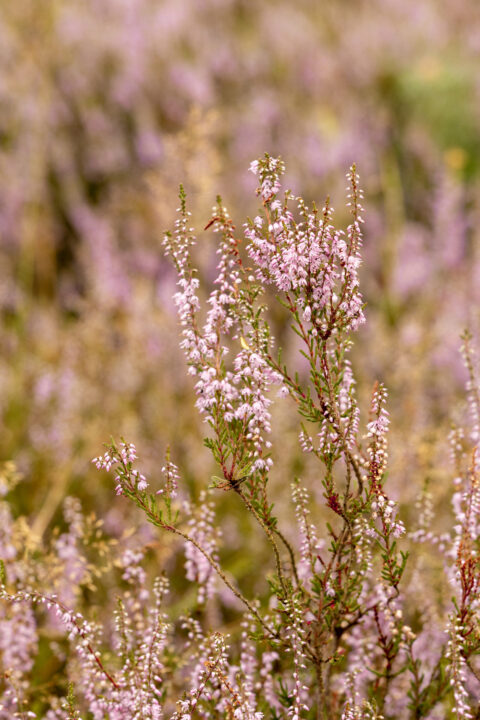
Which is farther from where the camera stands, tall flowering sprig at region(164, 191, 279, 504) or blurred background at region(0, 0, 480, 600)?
blurred background at region(0, 0, 480, 600)

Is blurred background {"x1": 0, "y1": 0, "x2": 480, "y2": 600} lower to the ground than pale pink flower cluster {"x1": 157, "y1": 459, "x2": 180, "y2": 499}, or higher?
higher

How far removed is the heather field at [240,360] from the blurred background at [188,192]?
0.12 feet

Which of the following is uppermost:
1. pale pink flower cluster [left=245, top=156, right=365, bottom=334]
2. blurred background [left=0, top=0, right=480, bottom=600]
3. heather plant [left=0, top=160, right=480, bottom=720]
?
blurred background [left=0, top=0, right=480, bottom=600]

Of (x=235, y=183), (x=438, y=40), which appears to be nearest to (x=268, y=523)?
(x=235, y=183)

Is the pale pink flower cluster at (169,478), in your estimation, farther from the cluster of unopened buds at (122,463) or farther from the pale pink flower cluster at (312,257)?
the pale pink flower cluster at (312,257)

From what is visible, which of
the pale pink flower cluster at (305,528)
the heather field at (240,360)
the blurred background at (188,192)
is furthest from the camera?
the blurred background at (188,192)

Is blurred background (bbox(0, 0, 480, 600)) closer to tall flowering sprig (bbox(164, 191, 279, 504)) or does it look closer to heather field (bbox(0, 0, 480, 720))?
heather field (bbox(0, 0, 480, 720))

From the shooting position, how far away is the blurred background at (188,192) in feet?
15.6

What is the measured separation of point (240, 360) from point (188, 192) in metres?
3.62

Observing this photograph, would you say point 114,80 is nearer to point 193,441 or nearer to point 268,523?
A: point 193,441

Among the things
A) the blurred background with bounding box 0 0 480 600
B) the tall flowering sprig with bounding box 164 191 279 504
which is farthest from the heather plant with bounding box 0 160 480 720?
the blurred background with bounding box 0 0 480 600

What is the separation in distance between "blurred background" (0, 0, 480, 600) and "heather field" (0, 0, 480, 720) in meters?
0.04

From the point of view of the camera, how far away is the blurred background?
187 inches

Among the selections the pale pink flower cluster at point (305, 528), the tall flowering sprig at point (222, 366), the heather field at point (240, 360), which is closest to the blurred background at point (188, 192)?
the heather field at point (240, 360)
